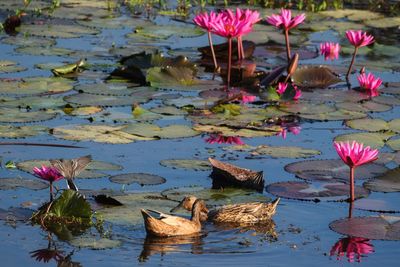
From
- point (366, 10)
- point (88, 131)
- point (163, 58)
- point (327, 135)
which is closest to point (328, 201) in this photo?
point (327, 135)

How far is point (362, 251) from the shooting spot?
559 centimetres

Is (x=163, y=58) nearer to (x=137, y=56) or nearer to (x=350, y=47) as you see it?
(x=137, y=56)

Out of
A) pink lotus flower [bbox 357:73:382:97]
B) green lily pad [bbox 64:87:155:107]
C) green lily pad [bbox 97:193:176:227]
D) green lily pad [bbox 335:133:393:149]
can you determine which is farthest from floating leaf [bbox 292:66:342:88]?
green lily pad [bbox 97:193:176:227]

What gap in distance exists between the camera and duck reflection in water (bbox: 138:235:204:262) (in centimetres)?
546

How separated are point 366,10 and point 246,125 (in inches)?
197

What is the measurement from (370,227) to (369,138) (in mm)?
1741

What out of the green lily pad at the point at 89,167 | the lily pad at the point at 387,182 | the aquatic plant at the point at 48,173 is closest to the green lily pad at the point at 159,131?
the green lily pad at the point at 89,167

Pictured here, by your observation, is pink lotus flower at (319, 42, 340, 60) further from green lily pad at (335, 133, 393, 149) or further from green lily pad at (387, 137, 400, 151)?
green lily pad at (387, 137, 400, 151)

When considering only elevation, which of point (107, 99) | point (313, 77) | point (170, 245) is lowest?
point (170, 245)

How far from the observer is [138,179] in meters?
6.55

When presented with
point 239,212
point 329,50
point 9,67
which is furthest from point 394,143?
point 9,67

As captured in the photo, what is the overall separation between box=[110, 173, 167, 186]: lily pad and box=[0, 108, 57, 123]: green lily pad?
1.38 m

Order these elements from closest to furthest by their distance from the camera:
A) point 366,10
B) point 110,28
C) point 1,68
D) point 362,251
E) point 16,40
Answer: point 362,251
point 1,68
point 16,40
point 110,28
point 366,10

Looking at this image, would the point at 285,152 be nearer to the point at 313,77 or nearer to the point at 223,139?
the point at 223,139
